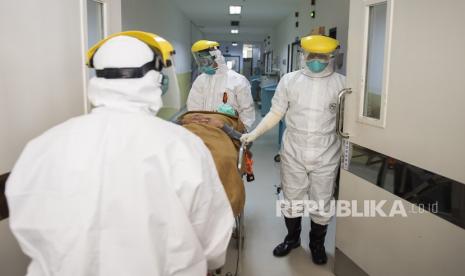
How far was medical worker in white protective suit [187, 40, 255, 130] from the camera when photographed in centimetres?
324

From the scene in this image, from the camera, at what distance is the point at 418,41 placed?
68.0 inches

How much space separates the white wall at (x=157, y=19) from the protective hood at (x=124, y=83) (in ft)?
7.37

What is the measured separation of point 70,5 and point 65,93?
1.42 feet

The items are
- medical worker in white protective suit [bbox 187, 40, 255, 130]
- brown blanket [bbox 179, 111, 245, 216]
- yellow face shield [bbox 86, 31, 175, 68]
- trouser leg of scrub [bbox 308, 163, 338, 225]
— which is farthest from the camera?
medical worker in white protective suit [bbox 187, 40, 255, 130]

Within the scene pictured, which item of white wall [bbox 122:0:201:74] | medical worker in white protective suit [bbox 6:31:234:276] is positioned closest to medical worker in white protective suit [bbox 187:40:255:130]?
white wall [bbox 122:0:201:74]

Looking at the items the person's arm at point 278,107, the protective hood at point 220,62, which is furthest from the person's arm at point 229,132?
the protective hood at point 220,62

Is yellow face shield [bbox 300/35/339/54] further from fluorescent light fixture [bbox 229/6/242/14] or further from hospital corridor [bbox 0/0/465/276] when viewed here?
fluorescent light fixture [bbox 229/6/242/14]

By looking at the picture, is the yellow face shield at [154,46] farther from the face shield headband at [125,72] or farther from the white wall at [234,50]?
the white wall at [234,50]

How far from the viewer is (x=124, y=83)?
3.89 ft

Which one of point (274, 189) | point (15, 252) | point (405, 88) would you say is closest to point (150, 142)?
point (15, 252)

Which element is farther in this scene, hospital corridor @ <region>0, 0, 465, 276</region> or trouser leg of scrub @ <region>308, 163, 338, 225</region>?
trouser leg of scrub @ <region>308, 163, 338, 225</region>

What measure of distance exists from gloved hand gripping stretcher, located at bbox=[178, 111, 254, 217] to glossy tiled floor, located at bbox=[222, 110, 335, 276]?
2.51ft

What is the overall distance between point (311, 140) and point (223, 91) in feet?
3.27

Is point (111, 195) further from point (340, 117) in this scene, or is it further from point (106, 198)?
point (340, 117)
